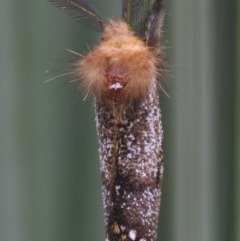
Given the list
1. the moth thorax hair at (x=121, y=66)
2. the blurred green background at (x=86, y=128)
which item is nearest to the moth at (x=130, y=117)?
the moth thorax hair at (x=121, y=66)

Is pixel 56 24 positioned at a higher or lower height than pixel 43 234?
higher

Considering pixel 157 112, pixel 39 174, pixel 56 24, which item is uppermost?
pixel 56 24

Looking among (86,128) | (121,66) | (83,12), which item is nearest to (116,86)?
(121,66)

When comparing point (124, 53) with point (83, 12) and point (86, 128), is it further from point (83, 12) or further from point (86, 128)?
point (86, 128)

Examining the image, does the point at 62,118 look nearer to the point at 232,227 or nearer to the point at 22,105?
the point at 22,105

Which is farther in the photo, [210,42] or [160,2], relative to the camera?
[210,42]

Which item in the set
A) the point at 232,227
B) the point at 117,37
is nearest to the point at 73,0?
the point at 117,37

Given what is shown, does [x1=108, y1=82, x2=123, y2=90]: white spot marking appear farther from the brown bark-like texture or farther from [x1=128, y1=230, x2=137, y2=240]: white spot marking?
[x1=128, y1=230, x2=137, y2=240]: white spot marking
